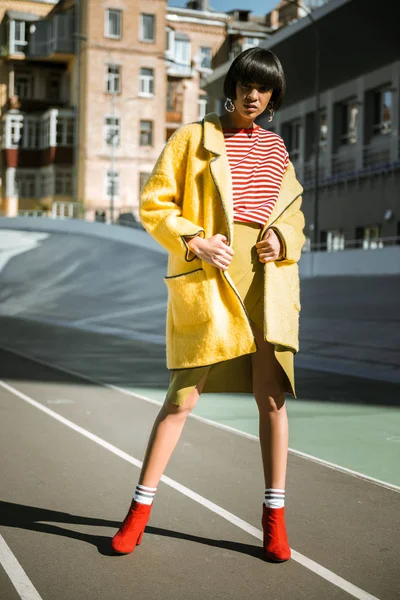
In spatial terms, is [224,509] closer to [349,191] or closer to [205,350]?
[205,350]

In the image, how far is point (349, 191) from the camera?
46.3m

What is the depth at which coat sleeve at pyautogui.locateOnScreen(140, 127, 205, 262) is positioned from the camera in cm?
473

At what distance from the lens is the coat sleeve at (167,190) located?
473 cm

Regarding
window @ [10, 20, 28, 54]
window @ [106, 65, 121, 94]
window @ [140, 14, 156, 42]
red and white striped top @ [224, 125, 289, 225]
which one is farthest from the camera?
window @ [10, 20, 28, 54]

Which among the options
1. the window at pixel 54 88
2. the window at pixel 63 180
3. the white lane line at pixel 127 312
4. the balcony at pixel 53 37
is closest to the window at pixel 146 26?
the balcony at pixel 53 37

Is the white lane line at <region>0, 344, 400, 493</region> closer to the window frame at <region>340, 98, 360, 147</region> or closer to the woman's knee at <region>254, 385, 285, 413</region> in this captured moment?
the woman's knee at <region>254, 385, 285, 413</region>

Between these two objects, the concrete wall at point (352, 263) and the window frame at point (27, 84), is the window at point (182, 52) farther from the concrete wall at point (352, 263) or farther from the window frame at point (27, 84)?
the concrete wall at point (352, 263)

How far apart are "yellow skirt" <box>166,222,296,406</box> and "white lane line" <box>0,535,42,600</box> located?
0.91 metres

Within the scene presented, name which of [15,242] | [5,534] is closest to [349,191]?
[15,242]

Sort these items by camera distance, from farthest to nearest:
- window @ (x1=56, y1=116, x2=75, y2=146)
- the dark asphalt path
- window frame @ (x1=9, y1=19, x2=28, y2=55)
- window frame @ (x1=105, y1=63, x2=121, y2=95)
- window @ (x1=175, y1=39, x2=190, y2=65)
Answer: window @ (x1=175, y1=39, x2=190, y2=65), window frame @ (x1=9, y1=19, x2=28, y2=55), window @ (x1=56, y1=116, x2=75, y2=146), window frame @ (x1=105, y1=63, x2=121, y2=95), the dark asphalt path

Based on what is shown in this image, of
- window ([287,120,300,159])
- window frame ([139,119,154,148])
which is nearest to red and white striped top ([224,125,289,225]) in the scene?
window ([287,120,300,159])

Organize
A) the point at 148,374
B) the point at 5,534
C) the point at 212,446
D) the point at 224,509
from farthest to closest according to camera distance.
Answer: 1. the point at 148,374
2. the point at 212,446
3. the point at 224,509
4. the point at 5,534

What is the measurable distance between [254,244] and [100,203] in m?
67.4

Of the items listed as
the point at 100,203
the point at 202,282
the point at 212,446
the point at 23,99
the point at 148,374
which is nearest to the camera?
the point at 202,282
